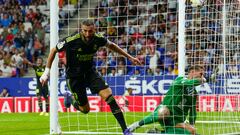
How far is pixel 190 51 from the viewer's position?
557 inches

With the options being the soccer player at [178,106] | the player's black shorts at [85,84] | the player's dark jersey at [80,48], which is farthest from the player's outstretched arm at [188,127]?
the player's dark jersey at [80,48]

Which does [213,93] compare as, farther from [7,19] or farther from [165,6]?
[7,19]

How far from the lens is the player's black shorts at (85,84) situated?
11297 millimetres

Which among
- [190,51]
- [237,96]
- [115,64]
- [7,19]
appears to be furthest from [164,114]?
[7,19]

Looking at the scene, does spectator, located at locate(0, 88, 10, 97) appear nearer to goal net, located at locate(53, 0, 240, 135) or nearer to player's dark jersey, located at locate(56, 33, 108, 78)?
goal net, located at locate(53, 0, 240, 135)

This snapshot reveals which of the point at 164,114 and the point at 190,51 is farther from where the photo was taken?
the point at 190,51

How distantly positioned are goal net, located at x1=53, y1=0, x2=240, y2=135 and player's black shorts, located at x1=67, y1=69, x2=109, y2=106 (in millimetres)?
1299

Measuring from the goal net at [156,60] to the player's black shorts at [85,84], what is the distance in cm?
130

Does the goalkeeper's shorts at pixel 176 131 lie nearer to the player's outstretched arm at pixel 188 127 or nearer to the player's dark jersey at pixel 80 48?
the player's outstretched arm at pixel 188 127

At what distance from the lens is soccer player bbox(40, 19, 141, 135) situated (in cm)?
1104

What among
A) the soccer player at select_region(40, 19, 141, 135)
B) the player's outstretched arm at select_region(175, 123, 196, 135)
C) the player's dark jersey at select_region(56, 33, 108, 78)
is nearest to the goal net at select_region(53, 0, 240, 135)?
the player's outstretched arm at select_region(175, 123, 196, 135)

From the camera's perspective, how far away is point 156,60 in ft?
75.4

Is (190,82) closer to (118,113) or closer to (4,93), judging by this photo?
(118,113)

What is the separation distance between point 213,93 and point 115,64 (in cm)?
562
